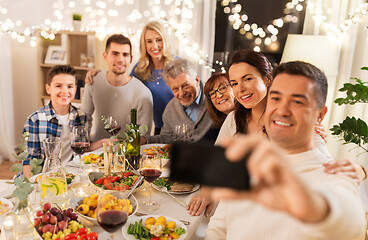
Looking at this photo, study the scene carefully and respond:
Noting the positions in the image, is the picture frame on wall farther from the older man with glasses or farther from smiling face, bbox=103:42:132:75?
the older man with glasses

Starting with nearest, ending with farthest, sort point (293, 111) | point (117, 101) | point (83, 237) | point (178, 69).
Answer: point (293, 111) → point (83, 237) → point (178, 69) → point (117, 101)

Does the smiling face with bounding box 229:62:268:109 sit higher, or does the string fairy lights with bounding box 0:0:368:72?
the string fairy lights with bounding box 0:0:368:72

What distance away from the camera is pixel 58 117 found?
8.00 feet

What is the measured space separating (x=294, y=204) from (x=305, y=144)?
1.61ft

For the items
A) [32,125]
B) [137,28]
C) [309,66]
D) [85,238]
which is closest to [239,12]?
[137,28]

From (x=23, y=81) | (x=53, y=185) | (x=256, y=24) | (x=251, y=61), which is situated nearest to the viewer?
(x=53, y=185)

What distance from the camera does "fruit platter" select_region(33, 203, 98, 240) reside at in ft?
3.50

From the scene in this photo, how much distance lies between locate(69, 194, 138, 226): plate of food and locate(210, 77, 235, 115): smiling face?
3.34 feet

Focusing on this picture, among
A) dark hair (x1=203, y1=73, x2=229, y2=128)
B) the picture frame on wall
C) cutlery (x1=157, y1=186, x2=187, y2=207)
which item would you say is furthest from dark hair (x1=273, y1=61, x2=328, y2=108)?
the picture frame on wall

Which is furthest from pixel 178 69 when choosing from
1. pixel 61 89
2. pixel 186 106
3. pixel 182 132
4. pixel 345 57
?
pixel 345 57

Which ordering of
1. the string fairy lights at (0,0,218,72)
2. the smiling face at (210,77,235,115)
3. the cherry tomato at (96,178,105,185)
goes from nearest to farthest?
the cherry tomato at (96,178,105,185), the smiling face at (210,77,235,115), the string fairy lights at (0,0,218,72)

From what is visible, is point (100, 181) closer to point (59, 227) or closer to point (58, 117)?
point (59, 227)

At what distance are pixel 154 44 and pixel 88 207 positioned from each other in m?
1.92

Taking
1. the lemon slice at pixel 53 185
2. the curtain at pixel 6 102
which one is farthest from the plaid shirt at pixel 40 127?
the curtain at pixel 6 102
